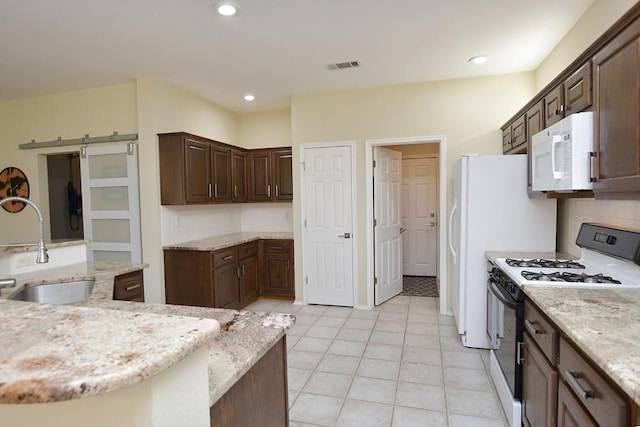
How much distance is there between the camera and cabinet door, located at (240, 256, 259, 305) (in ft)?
13.9

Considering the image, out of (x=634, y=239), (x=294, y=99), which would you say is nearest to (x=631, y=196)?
(x=634, y=239)

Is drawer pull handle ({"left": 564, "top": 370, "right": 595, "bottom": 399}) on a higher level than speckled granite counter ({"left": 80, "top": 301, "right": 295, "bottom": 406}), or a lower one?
lower

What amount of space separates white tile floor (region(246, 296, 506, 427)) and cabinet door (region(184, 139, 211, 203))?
5.94 ft

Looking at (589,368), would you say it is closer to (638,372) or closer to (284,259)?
(638,372)

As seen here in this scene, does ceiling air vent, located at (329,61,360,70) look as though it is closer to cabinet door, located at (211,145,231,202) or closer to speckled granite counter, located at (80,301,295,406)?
cabinet door, located at (211,145,231,202)

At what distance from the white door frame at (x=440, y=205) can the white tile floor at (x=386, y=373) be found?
30 cm

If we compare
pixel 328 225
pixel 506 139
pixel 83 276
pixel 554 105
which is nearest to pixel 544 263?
pixel 554 105

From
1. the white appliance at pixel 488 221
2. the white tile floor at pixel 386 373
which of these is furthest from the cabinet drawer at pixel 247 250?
the white appliance at pixel 488 221

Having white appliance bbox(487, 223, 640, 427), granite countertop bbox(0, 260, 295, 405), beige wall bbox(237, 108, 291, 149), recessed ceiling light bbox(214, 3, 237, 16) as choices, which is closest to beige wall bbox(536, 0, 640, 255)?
white appliance bbox(487, 223, 640, 427)

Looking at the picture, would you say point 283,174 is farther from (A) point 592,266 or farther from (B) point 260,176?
(A) point 592,266

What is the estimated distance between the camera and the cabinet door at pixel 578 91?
1823 millimetres

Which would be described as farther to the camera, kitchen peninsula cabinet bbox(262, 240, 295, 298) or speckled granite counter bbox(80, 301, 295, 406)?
kitchen peninsula cabinet bbox(262, 240, 295, 298)

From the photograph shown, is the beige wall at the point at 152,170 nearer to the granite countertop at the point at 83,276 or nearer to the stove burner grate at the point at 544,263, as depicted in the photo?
the granite countertop at the point at 83,276

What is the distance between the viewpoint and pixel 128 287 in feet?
8.38
